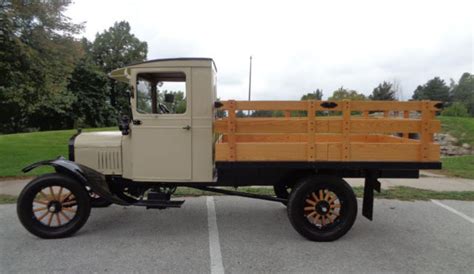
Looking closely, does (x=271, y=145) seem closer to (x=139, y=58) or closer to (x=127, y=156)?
(x=127, y=156)

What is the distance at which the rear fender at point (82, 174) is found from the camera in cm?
Result: 413

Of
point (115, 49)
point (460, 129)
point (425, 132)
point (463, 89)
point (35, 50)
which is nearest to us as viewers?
point (425, 132)

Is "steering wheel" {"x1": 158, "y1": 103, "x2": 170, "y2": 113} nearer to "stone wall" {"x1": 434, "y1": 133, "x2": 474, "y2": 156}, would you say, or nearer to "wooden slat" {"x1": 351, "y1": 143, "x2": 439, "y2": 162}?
"wooden slat" {"x1": 351, "y1": 143, "x2": 439, "y2": 162}

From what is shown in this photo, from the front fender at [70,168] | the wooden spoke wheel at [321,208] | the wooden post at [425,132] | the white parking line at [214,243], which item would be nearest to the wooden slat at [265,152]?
the wooden spoke wheel at [321,208]

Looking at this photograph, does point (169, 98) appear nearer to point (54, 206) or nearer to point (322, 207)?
point (54, 206)

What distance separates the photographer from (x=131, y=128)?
4316mm

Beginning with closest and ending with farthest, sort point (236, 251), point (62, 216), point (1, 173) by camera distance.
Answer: point (236, 251), point (62, 216), point (1, 173)

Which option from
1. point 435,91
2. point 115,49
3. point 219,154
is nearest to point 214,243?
point 219,154

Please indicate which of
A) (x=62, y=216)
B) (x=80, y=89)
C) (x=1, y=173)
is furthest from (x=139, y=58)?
(x=62, y=216)

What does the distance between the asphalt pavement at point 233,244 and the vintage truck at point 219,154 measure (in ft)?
1.09

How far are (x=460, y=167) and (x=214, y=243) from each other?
26.8 feet

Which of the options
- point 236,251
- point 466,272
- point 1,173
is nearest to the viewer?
point 466,272

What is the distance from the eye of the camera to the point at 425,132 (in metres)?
3.95

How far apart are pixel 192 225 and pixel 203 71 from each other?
2077 mm
